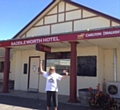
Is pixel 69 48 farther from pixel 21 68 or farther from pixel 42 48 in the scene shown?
pixel 21 68

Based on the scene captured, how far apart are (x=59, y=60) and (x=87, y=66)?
76.0 inches

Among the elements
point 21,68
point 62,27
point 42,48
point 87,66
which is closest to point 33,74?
point 21,68

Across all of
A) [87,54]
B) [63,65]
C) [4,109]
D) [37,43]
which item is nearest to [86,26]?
[87,54]

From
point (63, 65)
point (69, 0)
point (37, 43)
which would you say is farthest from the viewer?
point (69, 0)

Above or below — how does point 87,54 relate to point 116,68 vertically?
above

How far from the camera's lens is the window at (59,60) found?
11.6 m

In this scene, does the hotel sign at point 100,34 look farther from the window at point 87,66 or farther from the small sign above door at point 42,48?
the window at point 87,66

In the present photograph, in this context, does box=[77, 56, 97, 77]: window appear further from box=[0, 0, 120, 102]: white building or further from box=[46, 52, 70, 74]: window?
box=[46, 52, 70, 74]: window

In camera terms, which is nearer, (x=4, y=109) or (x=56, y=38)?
(x=4, y=109)

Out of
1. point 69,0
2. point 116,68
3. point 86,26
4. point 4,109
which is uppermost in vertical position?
point 69,0

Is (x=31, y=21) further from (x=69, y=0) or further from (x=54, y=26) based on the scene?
(x=69, y=0)

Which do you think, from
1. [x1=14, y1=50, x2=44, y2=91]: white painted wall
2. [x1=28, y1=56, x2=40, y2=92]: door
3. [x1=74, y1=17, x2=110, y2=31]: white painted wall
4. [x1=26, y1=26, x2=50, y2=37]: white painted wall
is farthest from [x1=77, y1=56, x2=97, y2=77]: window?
[x1=14, y1=50, x2=44, y2=91]: white painted wall

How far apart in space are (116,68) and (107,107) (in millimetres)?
4039

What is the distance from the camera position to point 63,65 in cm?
1171
